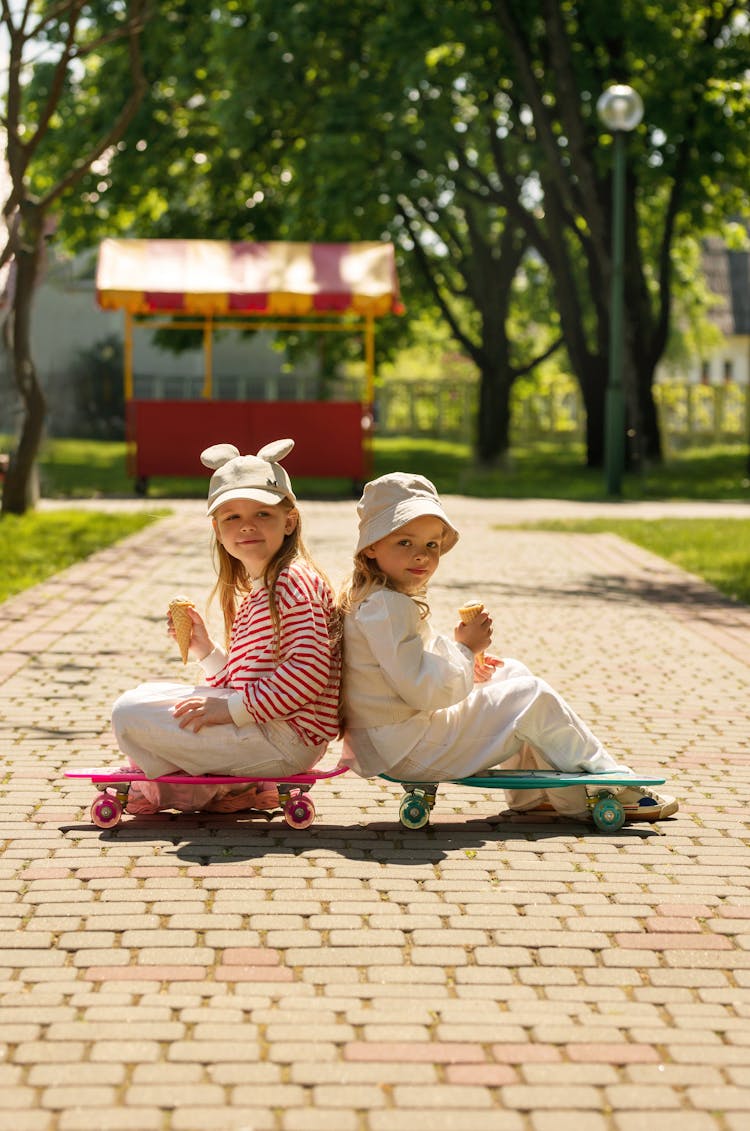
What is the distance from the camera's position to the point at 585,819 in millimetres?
5738

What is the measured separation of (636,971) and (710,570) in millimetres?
10024

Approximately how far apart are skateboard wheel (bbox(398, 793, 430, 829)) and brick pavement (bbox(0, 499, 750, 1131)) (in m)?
0.06

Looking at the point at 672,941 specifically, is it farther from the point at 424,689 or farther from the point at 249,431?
the point at 249,431

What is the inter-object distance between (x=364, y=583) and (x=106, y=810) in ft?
3.42

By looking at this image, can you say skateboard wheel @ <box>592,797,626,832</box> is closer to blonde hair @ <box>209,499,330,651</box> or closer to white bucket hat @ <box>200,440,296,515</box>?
blonde hair @ <box>209,499,330,651</box>

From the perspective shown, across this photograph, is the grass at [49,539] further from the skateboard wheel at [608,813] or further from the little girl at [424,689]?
the skateboard wheel at [608,813]

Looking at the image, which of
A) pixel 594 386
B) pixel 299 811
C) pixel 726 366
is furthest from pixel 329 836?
pixel 726 366

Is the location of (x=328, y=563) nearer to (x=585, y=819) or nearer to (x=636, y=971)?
(x=585, y=819)

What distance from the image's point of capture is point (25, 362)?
17859 mm

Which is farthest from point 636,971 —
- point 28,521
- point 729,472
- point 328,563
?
point 729,472

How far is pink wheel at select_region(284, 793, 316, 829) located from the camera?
18.1 feet

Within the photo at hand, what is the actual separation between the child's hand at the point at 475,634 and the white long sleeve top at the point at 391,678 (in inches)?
0.9

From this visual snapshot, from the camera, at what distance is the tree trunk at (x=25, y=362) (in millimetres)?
17766

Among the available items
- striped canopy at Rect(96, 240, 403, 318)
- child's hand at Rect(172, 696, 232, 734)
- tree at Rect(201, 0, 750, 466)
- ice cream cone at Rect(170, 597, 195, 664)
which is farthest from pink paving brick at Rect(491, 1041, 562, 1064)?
tree at Rect(201, 0, 750, 466)
